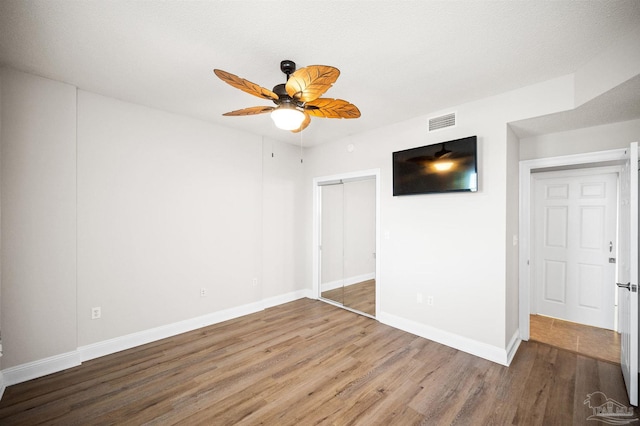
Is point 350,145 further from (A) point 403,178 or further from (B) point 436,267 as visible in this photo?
(B) point 436,267

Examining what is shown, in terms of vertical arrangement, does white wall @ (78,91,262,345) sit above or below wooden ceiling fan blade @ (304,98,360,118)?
below

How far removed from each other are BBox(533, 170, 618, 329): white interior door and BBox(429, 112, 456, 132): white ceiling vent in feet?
6.42

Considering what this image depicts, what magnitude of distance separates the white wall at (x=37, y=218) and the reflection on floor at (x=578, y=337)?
208 inches

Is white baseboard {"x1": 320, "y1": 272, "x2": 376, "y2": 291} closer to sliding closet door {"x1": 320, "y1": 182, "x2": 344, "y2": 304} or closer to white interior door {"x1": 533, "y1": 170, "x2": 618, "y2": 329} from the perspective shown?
sliding closet door {"x1": 320, "y1": 182, "x2": 344, "y2": 304}

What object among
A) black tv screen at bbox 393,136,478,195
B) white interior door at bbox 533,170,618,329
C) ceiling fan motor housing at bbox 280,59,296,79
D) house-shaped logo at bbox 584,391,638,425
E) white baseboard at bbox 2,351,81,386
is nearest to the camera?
house-shaped logo at bbox 584,391,638,425

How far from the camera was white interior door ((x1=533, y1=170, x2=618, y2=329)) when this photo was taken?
11.1ft

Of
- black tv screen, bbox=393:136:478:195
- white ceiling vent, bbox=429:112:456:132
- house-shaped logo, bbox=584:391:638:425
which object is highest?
white ceiling vent, bbox=429:112:456:132

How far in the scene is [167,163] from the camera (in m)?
3.27

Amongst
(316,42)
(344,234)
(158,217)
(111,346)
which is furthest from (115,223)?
(344,234)

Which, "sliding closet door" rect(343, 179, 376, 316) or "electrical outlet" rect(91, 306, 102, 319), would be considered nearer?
"electrical outlet" rect(91, 306, 102, 319)

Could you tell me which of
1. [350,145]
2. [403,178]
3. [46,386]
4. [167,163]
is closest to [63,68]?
[167,163]

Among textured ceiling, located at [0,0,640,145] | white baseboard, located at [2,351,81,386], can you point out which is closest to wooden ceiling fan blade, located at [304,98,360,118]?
textured ceiling, located at [0,0,640,145]

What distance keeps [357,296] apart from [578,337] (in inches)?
114

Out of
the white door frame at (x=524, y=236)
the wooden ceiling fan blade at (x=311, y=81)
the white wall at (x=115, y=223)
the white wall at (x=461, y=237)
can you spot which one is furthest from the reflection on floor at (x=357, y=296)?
the wooden ceiling fan blade at (x=311, y=81)
